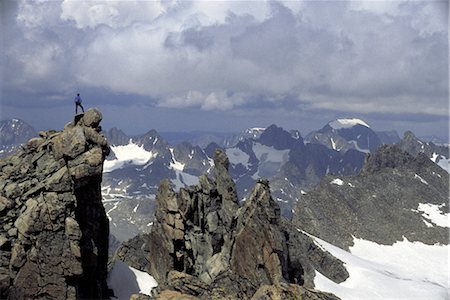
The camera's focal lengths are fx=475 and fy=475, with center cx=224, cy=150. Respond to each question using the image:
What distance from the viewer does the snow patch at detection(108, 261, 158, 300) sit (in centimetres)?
6650

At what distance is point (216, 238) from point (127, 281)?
50.4 ft

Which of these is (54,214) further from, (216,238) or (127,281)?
(216,238)

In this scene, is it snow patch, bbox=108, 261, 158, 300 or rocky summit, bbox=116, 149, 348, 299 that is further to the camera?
snow patch, bbox=108, 261, 158, 300

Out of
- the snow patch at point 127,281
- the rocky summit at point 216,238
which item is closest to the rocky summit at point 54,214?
the snow patch at point 127,281

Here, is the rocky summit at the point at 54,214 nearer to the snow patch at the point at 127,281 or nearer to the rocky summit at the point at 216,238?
the snow patch at the point at 127,281

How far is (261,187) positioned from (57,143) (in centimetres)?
3339

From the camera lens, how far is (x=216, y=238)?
250 ft

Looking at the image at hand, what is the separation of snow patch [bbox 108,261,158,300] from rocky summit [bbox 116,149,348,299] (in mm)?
2058

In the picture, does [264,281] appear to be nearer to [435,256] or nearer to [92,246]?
[92,246]

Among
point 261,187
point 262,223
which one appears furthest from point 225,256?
point 261,187

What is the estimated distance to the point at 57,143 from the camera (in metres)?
55.1

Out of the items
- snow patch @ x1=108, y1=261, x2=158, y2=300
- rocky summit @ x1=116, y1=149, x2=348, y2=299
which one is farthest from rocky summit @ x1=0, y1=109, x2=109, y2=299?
rocky summit @ x1=116, y1=149, x2=348, y2=299

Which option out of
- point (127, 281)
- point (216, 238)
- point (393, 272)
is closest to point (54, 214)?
point (127, 281)

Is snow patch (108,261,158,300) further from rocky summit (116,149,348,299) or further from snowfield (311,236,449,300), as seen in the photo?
snowfield (311,236,449,300)
